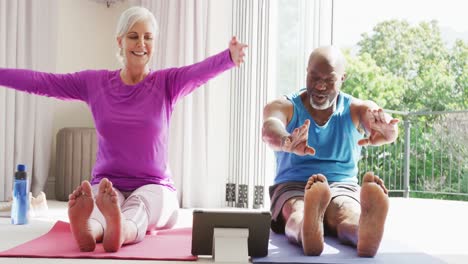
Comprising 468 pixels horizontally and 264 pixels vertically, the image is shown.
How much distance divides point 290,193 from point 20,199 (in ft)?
4.17

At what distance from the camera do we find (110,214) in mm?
1903

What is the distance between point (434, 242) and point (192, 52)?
2229 mm

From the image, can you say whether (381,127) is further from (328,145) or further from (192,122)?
(192,122)

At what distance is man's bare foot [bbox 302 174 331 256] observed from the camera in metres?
1.86

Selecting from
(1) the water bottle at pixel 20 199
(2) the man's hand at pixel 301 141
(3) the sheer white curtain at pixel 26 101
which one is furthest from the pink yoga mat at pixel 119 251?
(3) the sheer white curtain at pixel 26 101

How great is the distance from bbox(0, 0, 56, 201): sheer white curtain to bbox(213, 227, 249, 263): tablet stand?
2.66 metres

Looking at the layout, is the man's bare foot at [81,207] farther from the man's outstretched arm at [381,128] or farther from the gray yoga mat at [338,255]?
the man's outstretched arm at [381,128]

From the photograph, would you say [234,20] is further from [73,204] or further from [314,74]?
[73,204]

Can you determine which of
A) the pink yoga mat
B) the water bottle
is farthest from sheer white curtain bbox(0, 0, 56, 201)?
the pink yoga mat

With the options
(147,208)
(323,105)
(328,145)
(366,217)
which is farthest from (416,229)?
(147,208)

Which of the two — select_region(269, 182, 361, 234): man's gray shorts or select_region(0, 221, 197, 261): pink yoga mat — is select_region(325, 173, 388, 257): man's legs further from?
select_region(0, 221, 197, 261): pink yoga mat

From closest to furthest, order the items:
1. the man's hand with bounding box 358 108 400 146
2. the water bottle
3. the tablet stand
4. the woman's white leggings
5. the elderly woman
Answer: the tablet stand → the man's hand with bounding box 358 108 400 146 → the woman's white leggings → the elderly woman → the water bottle

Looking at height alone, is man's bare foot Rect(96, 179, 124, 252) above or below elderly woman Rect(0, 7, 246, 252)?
below

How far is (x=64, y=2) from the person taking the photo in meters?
4.61
